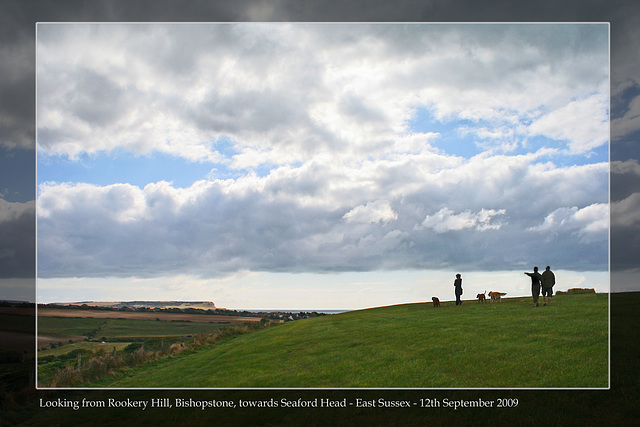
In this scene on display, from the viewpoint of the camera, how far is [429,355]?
56.6ft

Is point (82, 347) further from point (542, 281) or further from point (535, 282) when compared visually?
point (542, 281)

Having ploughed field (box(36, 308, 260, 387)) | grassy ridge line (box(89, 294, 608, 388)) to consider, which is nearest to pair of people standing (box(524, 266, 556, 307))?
grassy ridge line (box(89, 294, 608, 388))

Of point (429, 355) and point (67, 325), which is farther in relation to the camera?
point (67, 325)

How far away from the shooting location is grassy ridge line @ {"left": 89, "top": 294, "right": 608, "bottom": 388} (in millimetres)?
15188

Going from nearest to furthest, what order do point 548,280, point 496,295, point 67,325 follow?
point 548,280
point 67,325
point 496,295

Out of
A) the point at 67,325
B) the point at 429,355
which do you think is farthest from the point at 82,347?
the point at 429,355

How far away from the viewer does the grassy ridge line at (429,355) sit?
49.8ft

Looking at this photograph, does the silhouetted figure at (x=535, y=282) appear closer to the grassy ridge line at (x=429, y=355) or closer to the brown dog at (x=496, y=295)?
the grassy ridge line at (x=429, y=355)

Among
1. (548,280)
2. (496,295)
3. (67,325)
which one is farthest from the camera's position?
(496,295)

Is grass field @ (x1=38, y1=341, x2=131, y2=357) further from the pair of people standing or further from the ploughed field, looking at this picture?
the pair of people standing

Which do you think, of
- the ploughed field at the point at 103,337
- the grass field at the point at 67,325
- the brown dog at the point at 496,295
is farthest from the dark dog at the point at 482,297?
the grass field at the point at 67,325

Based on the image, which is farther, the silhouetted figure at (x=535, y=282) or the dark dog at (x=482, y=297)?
the dark dog at (x=482, y=297)

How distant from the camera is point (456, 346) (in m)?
17.7

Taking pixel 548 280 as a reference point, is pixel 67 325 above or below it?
below
